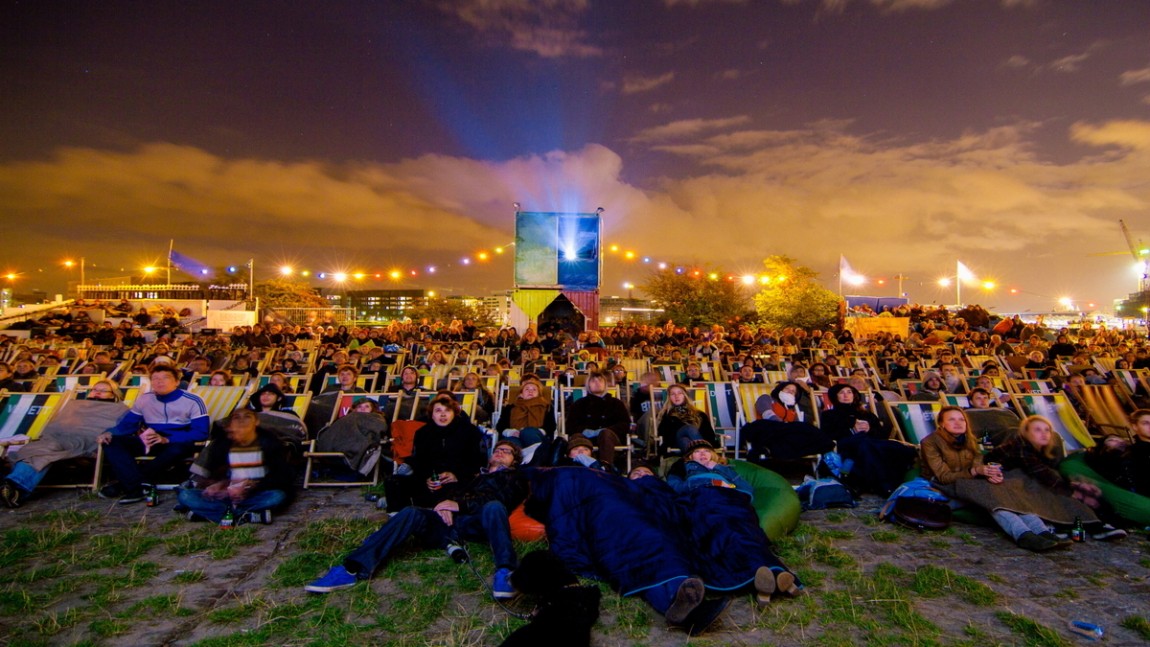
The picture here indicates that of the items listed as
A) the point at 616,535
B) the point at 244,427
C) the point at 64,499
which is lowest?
the point at 64,499

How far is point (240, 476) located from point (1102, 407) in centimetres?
902

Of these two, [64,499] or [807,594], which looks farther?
[64,499]

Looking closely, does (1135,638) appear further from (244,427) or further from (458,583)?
(244,427)

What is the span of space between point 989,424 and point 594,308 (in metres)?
Answer: 17.1

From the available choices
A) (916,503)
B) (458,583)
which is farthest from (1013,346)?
(458,583)

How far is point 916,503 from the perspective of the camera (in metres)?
4.33

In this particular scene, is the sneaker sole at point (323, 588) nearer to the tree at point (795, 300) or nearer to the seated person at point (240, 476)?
the seated person at point (240, 476)

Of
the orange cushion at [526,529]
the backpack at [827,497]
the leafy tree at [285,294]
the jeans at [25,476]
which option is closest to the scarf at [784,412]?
the backpack at [827,497]

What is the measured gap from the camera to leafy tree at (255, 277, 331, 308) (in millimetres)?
48750

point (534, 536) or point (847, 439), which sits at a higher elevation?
point (847, 439)

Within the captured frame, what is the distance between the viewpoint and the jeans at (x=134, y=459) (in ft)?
16.3

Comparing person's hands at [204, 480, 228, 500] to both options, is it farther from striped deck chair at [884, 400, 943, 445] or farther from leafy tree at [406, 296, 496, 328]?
leafy tree at [406, 296, 496, 328]

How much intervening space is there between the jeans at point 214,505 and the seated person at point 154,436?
0.84m

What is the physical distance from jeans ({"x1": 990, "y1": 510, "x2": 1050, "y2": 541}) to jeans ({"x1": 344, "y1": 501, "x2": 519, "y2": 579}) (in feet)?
9.97
